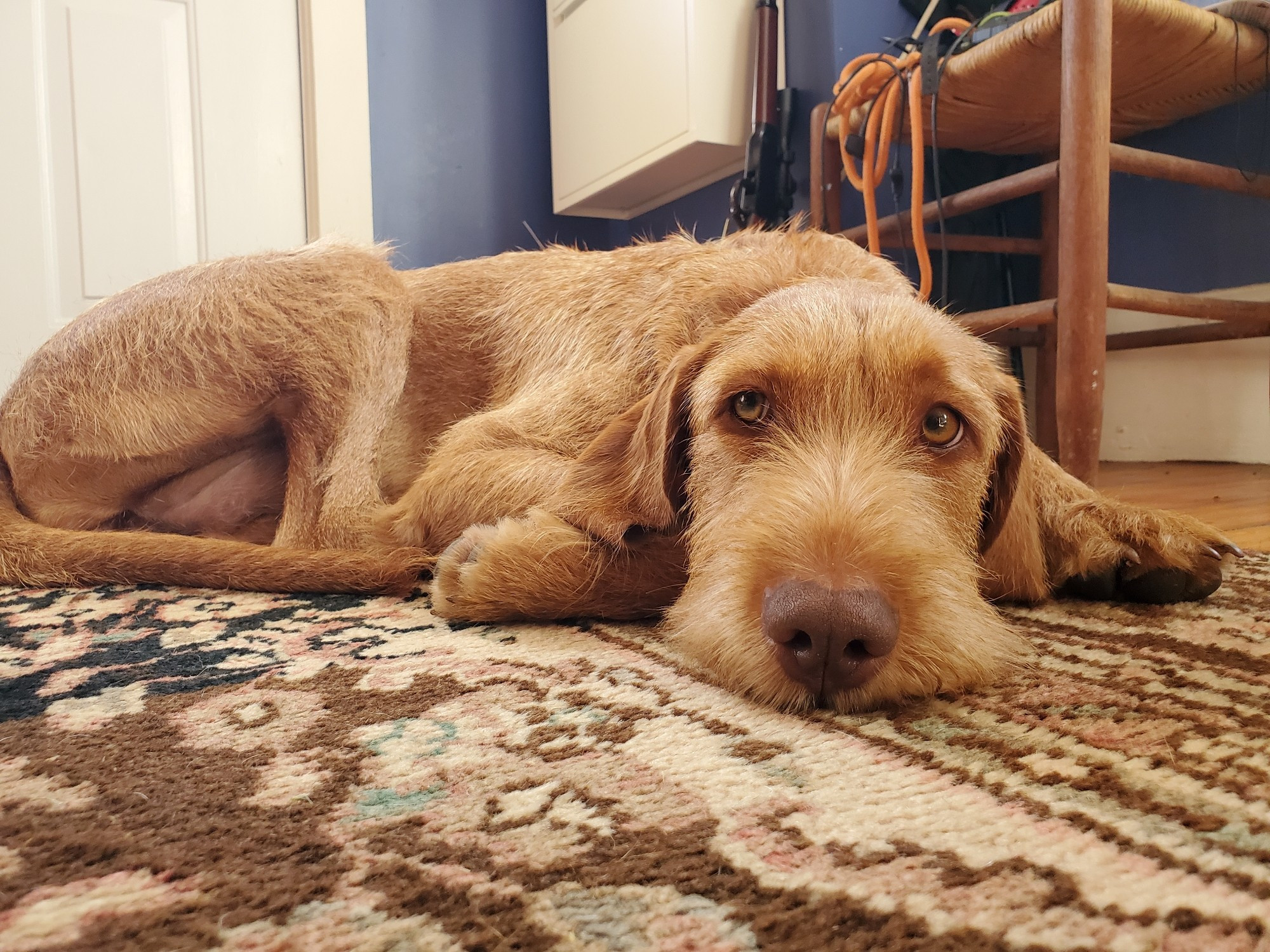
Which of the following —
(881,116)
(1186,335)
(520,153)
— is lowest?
(1186,335)

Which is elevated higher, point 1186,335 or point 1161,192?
point 1161,192

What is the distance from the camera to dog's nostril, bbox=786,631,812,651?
33.4 inches

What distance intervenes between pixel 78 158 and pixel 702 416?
13.0ft

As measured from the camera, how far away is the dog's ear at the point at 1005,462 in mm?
1252

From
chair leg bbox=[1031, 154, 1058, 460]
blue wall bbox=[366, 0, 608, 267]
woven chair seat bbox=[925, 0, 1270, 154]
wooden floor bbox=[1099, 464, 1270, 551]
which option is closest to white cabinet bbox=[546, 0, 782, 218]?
blue wall bbox=[366, 0, 608, 267]

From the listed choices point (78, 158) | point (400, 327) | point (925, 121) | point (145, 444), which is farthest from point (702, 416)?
point (78, 158)

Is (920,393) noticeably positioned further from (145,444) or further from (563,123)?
(563,123)

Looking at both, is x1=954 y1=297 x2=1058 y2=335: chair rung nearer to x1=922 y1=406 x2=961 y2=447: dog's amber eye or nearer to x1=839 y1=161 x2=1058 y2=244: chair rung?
x1=839 y1=161 x2=1058 y2=244: chair rung

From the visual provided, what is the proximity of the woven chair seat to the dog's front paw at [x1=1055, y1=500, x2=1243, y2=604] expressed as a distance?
165 centimetres

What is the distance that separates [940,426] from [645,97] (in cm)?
359

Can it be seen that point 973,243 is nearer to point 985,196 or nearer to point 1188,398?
point 985,196

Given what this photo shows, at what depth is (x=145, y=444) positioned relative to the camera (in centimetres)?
183

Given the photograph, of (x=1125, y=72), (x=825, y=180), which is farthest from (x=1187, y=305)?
(x=825, y=180)

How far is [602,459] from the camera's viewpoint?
138cm
